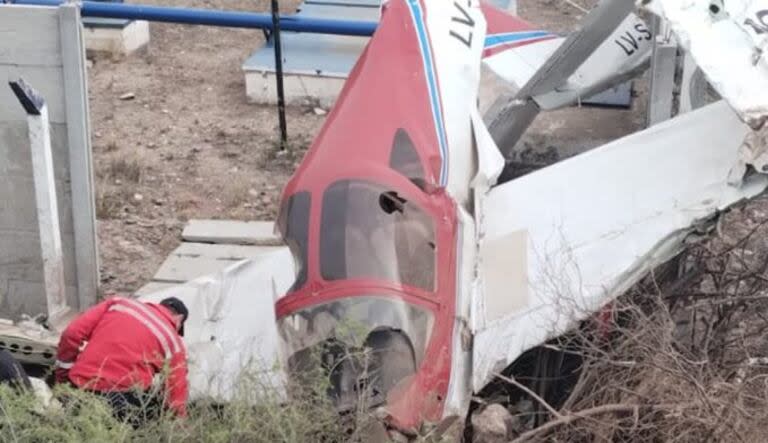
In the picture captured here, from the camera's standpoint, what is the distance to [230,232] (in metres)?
8.92

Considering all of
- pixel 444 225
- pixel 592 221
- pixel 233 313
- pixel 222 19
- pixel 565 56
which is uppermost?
pixel 565 56

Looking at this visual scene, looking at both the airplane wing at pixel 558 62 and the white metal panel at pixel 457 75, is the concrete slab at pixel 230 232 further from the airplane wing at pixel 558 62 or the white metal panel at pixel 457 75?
the white metal panel at pixel 457 75

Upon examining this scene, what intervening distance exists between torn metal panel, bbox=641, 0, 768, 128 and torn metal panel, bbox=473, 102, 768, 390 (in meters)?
0.34

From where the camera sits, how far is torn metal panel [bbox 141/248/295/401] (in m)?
6.41

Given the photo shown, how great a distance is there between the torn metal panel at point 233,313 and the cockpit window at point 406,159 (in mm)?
717

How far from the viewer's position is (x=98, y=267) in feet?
26.9

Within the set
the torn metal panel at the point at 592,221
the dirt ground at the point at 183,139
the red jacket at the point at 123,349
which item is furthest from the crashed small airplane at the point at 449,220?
the dirt ground at the point at 183,139

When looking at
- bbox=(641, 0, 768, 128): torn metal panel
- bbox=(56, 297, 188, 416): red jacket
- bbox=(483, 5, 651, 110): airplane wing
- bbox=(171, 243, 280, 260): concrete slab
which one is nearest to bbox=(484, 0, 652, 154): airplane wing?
bbox=(483, 5, 651, 110): airplane wing

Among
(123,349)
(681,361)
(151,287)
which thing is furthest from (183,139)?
(681,361)

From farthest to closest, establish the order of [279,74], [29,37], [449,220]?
1. [279,74]
2. [29,37]
3. [449,220]

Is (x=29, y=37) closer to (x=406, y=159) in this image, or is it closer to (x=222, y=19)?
(x=222, y=19)

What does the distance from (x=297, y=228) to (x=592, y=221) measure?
140 cm

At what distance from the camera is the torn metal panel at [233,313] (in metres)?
6.41

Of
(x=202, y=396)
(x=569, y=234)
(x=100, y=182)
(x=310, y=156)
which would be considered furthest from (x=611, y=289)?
(x=100, y=182)
